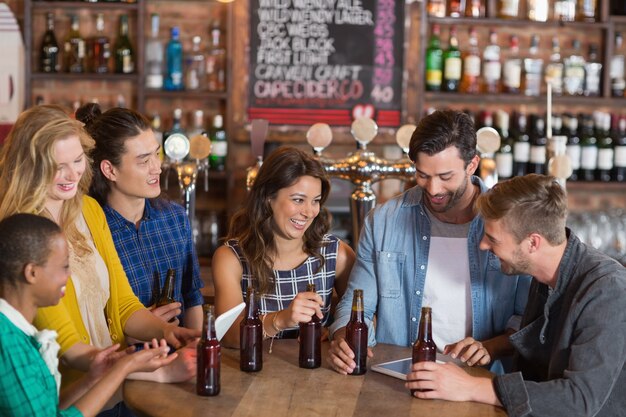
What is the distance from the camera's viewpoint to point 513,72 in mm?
5266

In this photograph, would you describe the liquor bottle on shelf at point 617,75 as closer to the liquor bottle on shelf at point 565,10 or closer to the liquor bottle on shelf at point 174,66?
the liquor bottle on shelf at point 565,10

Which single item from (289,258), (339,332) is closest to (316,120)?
(289,258)

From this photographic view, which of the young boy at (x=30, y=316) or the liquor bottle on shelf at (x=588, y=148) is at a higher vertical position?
the liquor bottle on shelf at (x=588, y=148)

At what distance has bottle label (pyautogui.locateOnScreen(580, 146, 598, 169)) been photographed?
517 centimetres

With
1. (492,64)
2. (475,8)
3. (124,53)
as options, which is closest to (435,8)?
(475,8)

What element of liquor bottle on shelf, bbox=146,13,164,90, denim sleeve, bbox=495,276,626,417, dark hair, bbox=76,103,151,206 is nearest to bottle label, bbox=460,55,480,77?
liquor bottle on shelf, bbox=146,13,164,90

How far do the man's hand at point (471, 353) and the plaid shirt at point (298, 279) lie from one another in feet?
1.74

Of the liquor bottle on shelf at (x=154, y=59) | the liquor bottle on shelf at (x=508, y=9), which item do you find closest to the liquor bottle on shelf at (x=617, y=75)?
the liquor bottle on shelf at (x=508, y=9)

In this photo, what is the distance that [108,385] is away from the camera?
72.4 inches

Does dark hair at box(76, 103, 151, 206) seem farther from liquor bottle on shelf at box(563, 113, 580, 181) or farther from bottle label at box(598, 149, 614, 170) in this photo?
bottle label at box(598, 149, 614, 170)

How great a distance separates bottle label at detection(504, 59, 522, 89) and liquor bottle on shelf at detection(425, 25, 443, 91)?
39 cm

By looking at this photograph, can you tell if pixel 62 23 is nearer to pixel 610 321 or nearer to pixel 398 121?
pixel 398 121

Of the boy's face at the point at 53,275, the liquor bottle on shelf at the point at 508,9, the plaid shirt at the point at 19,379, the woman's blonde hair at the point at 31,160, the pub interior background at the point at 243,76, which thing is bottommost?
the plaid shirt at the point at 19,379

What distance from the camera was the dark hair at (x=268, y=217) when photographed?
262 centimetres
